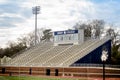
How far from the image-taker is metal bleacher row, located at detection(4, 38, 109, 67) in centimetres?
6062

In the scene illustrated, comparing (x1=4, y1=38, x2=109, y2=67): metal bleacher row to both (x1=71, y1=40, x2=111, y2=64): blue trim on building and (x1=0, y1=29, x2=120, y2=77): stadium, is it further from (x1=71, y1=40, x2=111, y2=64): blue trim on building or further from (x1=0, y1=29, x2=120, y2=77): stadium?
(x1=71, y1=40, x2=111, y2=64): blue trim on building

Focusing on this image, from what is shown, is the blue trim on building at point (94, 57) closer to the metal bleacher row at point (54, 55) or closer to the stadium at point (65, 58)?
the stadium at point (65, 58)

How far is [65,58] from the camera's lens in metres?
61.6

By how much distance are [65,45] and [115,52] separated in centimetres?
1429

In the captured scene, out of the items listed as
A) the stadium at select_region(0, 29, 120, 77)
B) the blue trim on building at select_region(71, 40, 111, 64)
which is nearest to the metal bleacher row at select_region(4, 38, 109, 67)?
the stadium at select_region(0, 29, 120, 77)

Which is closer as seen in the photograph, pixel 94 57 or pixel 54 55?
pixel 94 57

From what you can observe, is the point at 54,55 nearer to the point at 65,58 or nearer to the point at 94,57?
the point at 65,58

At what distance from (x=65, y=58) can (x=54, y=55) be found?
4.39m

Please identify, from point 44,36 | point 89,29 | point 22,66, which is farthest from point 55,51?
point 44,36

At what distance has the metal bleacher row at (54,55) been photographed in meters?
60.6

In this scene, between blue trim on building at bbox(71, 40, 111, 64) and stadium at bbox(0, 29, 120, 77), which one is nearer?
stadium at bbox(0, 29, 120, 77)

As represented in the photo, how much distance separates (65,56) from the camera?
6266cm

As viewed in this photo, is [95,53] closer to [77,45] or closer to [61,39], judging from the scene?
[77,45]

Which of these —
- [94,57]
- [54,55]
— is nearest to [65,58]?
[54,55]
